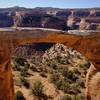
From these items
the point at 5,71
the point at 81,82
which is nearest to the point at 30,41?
the point at 5,71

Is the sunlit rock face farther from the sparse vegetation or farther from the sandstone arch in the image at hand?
the sparse vegetation

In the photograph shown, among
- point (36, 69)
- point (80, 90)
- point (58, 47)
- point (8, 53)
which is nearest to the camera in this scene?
point (8, 53)

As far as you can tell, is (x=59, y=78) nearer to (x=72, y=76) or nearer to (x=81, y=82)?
(x=72, y=76)

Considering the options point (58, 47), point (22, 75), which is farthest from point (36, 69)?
point (58, 47)

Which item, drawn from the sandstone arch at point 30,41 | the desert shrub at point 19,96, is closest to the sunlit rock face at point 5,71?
the sandstone arch at point 30,41

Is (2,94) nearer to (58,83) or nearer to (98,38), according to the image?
(98,38)

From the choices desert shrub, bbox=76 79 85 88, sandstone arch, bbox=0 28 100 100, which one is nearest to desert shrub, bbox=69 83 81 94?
desert shrub, bbox=76 79 85 88

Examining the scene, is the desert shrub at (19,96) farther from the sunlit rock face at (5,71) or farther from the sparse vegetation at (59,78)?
the sunlit rock face at (5,71)

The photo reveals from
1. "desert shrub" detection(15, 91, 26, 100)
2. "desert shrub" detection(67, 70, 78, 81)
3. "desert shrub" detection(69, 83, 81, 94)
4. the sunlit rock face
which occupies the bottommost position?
"desert shrub" detection(67, 70, 78, 81)
